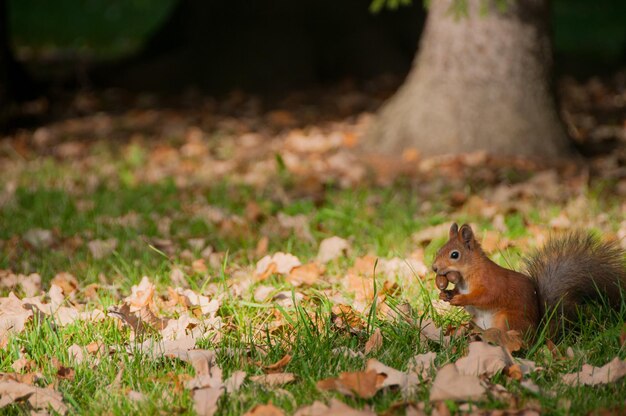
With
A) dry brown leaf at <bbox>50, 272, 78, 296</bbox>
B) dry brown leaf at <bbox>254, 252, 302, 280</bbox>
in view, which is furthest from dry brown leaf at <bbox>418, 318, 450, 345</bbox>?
dry brown leaf at <bbox>50, 272, 78, 296</bbox>

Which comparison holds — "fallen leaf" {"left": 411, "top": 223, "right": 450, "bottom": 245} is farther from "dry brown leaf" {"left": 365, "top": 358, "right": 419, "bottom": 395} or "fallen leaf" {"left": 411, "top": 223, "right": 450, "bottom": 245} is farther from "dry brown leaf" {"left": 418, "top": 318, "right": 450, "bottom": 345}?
"dry brown leaf" {"left": 365, "top": 358, "right": 419, "bottom": 395}

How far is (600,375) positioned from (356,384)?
68 cm

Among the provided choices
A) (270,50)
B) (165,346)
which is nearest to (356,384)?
(165,346)

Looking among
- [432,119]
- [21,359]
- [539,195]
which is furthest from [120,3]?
[21,359]

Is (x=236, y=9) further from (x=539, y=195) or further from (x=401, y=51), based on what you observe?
(x=539, y=195)

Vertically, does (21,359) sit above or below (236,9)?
below

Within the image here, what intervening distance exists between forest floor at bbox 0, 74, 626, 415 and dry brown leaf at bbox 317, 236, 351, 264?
0.03 feet

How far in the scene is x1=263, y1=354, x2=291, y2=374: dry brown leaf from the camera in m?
2.53

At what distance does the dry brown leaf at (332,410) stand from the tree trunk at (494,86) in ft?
12.0

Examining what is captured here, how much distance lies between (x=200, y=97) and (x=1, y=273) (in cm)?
517

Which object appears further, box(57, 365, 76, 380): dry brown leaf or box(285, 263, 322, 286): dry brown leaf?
box(285, 263, 322, 286): dry brown leaf

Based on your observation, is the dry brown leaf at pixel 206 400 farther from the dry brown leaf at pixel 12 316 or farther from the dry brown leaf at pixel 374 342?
the dry brown leaf at pixel 12 316

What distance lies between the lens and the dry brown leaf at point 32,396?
2373 millimetres

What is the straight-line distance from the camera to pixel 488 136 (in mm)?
5629
